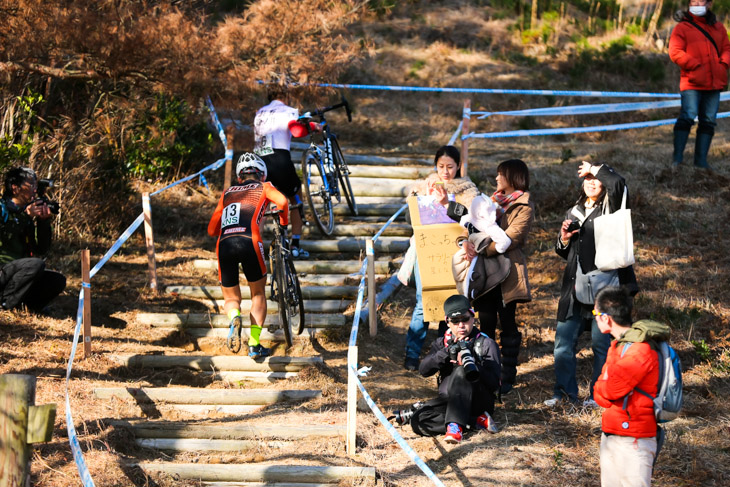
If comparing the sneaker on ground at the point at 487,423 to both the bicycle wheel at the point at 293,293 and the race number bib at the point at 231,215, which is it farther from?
the race number bib at the point at 231,215

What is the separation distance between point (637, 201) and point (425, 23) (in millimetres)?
9060

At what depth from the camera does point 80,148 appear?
10297 mm

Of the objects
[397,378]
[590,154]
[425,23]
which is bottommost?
[397,378]

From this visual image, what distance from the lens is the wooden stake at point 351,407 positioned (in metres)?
5.62

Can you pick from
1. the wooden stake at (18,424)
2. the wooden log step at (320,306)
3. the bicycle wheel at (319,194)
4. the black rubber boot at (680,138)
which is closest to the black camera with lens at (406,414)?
the wooden log step at (320,306)

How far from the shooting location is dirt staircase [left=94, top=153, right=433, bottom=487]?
5488 millimetres

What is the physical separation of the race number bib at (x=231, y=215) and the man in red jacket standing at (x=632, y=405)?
3.54 m

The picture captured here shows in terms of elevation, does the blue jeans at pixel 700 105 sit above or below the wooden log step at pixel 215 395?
above

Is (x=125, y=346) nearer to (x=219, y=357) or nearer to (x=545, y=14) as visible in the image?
(x=219, y=357)

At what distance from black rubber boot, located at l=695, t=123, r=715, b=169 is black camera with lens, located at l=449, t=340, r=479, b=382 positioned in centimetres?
614

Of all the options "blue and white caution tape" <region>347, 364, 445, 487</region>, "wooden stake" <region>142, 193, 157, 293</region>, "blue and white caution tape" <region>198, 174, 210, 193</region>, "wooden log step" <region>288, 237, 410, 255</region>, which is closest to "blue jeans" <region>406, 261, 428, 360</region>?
"blue and white caution tape" <region>347, 364, 445, 487</region>

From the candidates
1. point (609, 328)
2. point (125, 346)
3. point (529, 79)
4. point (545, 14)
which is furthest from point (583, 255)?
point (545, 14)

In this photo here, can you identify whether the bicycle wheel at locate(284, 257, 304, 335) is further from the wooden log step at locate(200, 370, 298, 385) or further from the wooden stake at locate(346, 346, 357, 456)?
the wooden stake at locate(346, 346, 357, 456)

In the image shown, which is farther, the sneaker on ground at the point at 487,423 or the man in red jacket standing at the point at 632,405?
the sneaker on ground at the point at 487,423
